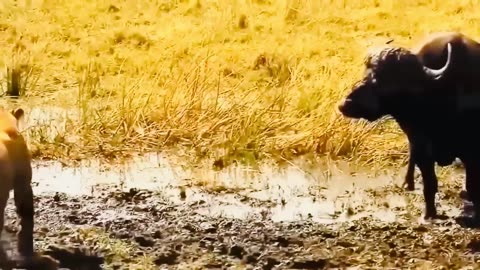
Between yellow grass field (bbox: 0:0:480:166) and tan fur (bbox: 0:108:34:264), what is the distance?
1.26 metres

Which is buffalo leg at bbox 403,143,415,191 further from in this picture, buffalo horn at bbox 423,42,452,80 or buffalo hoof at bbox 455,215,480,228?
buffalo horn at bbox 423,42,452,80

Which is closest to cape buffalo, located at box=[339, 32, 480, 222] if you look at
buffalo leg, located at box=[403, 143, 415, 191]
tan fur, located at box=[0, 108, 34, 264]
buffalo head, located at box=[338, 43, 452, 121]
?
buffalo head, located at box=[338, 43, 452, 121]

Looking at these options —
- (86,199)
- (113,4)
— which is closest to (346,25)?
(113,4)

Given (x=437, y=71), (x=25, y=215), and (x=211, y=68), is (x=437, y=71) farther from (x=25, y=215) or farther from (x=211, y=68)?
(x=211, y=68)

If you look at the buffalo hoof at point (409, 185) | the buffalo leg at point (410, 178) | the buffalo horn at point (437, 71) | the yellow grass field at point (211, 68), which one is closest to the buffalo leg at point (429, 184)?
the buffalo leg at point (410, 178)

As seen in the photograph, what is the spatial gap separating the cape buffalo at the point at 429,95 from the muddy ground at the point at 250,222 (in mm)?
328

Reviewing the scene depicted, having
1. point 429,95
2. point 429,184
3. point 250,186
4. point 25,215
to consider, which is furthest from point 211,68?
point 25,215

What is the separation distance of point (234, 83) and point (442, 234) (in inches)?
82.4

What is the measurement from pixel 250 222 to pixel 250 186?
1.56ft

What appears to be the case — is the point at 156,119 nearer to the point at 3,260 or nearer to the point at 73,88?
the point at 73,88

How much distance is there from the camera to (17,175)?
3.14m

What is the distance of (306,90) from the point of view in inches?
199

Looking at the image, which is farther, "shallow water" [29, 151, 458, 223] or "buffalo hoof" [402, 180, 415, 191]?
"buffalo hoof" [402, 180, 415, 191]

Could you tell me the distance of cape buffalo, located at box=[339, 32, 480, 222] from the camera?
11.4ft
